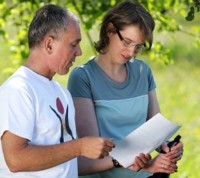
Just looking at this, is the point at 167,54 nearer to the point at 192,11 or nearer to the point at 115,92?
the point at 192,11

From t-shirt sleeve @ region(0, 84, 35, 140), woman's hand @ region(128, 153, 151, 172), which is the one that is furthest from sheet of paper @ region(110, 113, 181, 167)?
t-shirt sleeve @ region(0, 84, 35, 140)

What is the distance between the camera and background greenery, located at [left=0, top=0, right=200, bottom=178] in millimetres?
6105

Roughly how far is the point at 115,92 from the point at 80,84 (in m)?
0.19

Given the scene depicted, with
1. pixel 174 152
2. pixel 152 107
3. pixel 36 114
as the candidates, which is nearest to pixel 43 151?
pixel 36 114

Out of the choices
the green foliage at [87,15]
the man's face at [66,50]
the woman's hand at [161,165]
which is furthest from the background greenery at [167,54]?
the man's face at [66,50]

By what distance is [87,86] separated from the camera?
380 centimetres

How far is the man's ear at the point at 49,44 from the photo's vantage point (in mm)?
3178

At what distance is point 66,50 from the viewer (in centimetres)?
319

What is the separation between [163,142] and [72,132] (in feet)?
1.74

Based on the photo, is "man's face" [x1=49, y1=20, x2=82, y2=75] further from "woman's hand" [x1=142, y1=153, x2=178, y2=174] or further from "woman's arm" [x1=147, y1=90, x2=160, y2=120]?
"woman's arm" [x1=147, y1=90, x2=160, y2=120]

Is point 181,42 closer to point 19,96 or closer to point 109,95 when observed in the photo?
point 109,95

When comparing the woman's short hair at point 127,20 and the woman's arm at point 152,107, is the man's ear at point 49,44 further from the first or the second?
the woman's arm at point 152,107

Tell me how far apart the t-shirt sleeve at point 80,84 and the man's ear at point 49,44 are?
63 centimetres

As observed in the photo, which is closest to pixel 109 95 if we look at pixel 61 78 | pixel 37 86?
pixel 37 86
